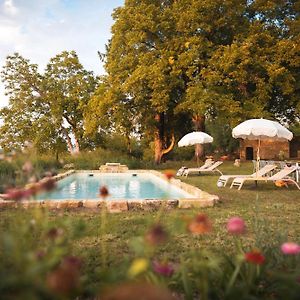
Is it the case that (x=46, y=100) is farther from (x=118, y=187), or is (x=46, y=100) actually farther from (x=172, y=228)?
(x=172, y=228)

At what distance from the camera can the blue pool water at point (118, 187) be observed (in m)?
11.4

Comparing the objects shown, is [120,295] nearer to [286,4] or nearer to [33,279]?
[33,279]

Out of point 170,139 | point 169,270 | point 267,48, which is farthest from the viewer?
point 170,139

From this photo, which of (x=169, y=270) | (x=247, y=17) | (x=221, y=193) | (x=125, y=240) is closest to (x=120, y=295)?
(x=169, y=270)

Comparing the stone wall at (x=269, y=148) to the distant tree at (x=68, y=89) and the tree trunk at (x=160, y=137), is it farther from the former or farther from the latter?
Answer: the distant tree at (x=68, y=89)

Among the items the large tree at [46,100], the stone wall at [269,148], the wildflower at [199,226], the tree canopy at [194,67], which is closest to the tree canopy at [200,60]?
the tree canopy at [194,67]

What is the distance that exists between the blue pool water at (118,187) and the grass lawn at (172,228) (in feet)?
8.69

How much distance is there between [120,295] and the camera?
3.27 feet

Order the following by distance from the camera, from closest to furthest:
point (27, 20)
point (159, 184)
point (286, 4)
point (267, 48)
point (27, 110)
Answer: point (27, 20), point (159, 184), point (267, 48), point (286, 4), point (27, 110)

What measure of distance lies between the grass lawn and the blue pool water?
265cm

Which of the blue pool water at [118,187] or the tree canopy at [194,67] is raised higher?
the tree canopy at [194,67]

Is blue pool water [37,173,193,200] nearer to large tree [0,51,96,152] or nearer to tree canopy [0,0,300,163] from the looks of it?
tree canopy [0,0,300,163]

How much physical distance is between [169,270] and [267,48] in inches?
777

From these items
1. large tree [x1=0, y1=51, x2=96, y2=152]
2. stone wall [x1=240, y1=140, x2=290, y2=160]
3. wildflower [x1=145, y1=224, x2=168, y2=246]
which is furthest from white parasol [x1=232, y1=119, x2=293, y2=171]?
large tree [x1=0, y1=51, x2=96, y2=152]
